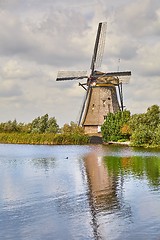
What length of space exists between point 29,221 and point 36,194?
4670mm

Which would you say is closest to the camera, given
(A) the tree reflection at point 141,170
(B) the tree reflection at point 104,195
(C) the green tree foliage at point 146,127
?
(B) the tree reflection at point 104,195

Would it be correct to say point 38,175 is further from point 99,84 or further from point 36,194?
point 99,84

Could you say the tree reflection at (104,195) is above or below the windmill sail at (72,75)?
below

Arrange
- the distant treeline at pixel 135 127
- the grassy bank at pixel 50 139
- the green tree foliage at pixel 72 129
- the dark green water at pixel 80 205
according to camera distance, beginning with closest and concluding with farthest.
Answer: the dark green water at pixel 80 205 → the distant treeline at pixel 135 127 → the grassy bank at pixel 50 139 → the green tree foliage at pixel 72 129

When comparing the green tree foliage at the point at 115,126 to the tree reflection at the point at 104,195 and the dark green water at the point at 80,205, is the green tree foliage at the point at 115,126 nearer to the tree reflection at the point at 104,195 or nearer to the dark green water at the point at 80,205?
the tree reflection at the point at 104,195

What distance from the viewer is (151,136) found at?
178 ft

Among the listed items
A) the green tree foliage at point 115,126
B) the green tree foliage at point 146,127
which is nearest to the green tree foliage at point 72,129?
the green tree foliage at point 115,126

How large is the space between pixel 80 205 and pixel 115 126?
4683 cm

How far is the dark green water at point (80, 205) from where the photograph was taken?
1224 centimetres

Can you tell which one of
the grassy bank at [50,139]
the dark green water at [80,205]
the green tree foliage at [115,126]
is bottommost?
the dark green water at [80,205]

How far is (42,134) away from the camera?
2520 inches

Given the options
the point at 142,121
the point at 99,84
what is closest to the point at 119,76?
the point at 99,84

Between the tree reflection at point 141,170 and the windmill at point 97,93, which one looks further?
the windmill at point 97,93

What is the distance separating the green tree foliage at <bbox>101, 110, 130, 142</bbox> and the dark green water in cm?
3651
